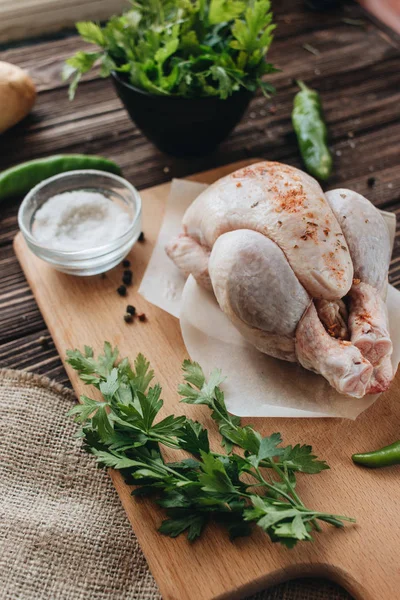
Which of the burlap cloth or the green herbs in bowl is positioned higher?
the green herbs in bowl

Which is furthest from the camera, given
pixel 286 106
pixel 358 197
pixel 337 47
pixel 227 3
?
pixel 337 47

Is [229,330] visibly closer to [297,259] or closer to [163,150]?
[297,259]

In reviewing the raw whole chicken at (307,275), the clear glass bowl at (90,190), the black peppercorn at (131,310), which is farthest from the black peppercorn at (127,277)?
the raw whole chicken at (307,275)

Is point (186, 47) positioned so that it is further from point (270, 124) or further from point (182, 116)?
point (270, 124)

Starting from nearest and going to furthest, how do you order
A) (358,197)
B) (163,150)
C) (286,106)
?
1. (358,197)
2. (163,150)
3. (286,106)

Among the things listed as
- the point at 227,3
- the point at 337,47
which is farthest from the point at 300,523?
the point at 337,47

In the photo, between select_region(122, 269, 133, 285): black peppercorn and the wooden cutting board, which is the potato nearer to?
select_region(122, 269, 133, 285): black peppercorn

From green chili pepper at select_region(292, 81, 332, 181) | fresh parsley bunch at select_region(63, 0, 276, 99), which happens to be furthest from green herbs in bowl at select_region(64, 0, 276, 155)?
green chili pepper at select_region(292, 81, 332, 181)
